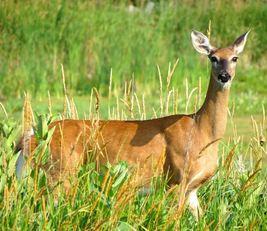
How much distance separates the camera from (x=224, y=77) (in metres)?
5.53

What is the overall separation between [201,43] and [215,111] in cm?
71

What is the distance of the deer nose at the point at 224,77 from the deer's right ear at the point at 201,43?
499 millimetres

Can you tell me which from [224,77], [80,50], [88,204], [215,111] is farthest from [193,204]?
[80,50]

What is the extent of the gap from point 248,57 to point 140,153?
13.6m

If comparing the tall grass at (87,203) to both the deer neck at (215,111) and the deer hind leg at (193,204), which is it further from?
the deer neck at (215,111)

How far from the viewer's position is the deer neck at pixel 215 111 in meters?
5.71

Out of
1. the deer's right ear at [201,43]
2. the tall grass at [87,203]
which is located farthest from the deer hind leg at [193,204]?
the deer's right ear at [201,43]

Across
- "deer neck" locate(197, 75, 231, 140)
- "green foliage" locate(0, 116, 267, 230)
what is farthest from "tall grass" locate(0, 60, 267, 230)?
"deer neck" locate(197, 75, 231, 140)

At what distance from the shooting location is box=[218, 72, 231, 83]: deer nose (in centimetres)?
553

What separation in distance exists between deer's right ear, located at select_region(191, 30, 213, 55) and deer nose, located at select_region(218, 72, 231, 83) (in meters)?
0.50

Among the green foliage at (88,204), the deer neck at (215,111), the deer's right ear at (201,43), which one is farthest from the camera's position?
the deer's right ear at (201,43)

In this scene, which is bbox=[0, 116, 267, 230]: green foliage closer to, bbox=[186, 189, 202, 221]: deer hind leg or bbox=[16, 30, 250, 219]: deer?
bbox=[186, 189, 202, 221]: deer hind leg

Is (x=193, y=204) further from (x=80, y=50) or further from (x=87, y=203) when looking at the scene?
(x=80, y=50)

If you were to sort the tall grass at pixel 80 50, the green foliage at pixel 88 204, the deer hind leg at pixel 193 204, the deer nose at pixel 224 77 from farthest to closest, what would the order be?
1. the tall grass at pixel 80 50
2. the deer nose at pixel 224 77
3. the deer hind leg at pixel 193 204
4. the green foliage at pixel 88 204
